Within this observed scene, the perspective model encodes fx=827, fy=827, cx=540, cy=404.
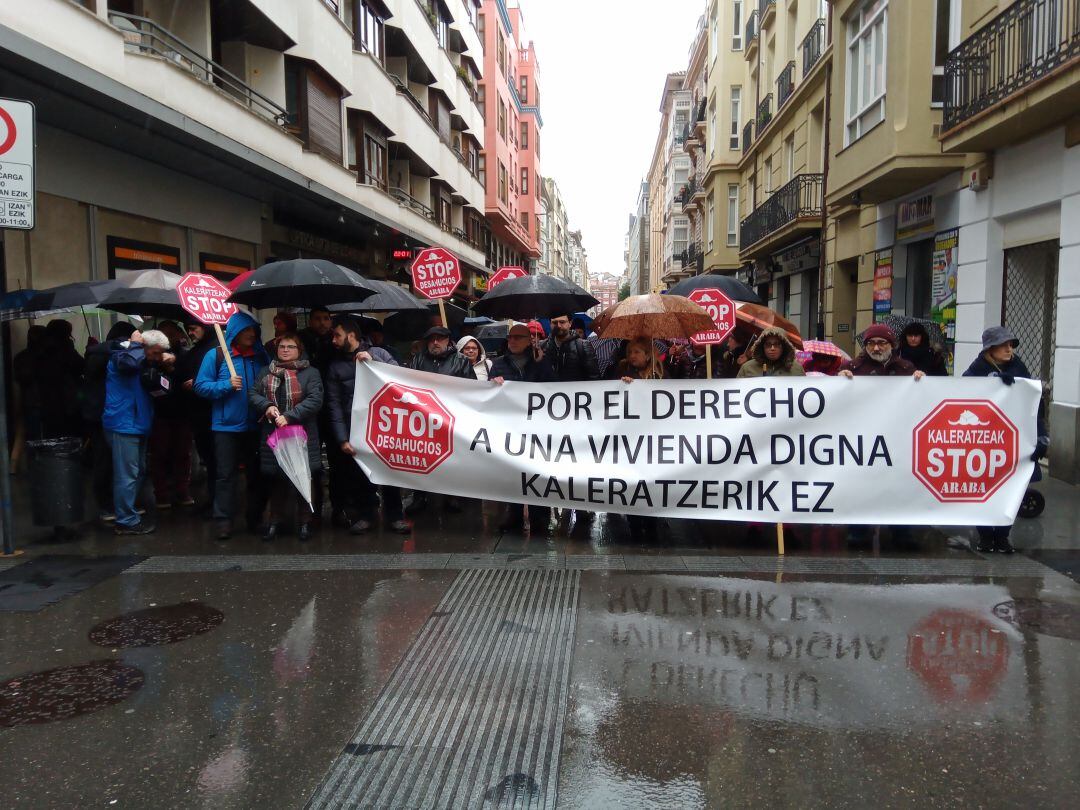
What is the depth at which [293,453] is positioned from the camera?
689 cm

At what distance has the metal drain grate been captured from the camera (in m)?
3.22

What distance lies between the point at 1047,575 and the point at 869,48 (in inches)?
472

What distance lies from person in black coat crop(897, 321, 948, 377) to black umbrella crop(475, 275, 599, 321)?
3513 millimetres

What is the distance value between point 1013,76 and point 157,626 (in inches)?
437

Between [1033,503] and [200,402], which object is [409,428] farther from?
[1033,503]

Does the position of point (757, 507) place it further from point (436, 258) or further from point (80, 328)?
point (80, 328)

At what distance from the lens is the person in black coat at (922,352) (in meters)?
8.88

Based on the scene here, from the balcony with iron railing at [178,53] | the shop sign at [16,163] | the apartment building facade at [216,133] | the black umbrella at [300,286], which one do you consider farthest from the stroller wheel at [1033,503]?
the balcony with iron railing at [178,53]

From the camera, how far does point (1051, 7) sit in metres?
9.52

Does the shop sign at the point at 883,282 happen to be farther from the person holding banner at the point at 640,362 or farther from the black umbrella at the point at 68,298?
the black umbrella at the point at 68,298

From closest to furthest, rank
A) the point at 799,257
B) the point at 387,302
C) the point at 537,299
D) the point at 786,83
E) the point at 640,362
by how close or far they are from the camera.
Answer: the point at 640,362 < the point at 537,299 < the point at 387,302 < the point at 799,257 < the point at 786,83

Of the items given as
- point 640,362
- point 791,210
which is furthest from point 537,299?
point 791,210

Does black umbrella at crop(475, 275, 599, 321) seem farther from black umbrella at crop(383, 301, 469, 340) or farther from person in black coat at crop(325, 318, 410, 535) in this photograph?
black umbrella at crop(383, 301, 469, 340)

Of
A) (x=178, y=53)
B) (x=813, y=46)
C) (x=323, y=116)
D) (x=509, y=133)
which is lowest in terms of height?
(x=178, y=53)
